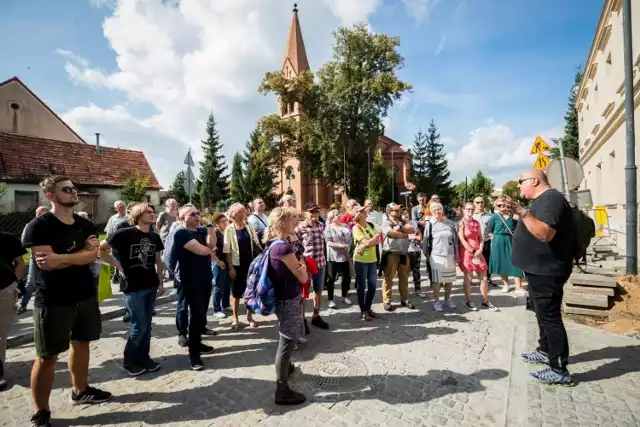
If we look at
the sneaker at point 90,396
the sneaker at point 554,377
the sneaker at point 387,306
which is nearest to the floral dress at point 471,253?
the sneaker at point 387,306

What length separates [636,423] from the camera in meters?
2.67

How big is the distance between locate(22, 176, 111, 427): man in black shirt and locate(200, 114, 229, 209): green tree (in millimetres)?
41919

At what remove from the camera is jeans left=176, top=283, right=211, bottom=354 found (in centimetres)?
Result: 407

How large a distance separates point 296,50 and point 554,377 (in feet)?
168

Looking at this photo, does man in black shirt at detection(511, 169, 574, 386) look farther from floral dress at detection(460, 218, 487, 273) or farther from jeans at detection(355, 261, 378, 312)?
floral dress at detection(460, 218, 487, 273)

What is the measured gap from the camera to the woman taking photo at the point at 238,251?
5.41m

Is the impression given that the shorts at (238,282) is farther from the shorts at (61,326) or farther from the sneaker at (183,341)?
the shorts at (61,326)

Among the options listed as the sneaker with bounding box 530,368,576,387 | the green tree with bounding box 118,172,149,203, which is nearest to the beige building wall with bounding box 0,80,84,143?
the green tree with bounding box 118,172,149,203

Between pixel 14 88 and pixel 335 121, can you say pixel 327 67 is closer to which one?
pixel 335 121

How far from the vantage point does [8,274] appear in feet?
9.37

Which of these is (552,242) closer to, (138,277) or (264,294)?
(264,294)

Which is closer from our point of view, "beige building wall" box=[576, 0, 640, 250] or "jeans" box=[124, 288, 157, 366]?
"jeans" box=[124, 288, 157, 366]

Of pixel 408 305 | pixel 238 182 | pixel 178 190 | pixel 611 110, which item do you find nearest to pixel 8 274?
pixel 408 305

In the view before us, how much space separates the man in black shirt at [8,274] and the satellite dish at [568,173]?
7.64 m
